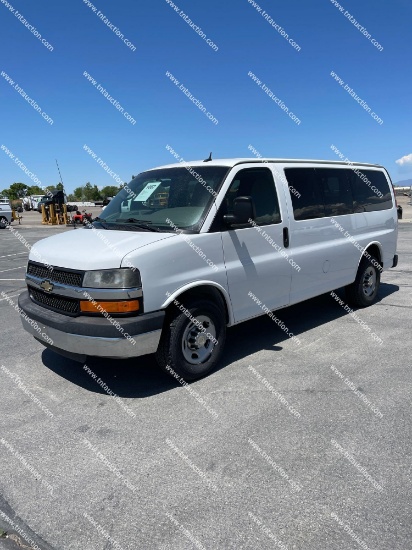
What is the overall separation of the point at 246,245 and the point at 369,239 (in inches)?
113

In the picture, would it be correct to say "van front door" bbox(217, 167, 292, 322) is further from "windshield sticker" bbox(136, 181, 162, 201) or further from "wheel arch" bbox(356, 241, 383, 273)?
"wheel arch" bbox(356, 241, 383, 273)

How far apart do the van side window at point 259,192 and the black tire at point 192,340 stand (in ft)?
3.38

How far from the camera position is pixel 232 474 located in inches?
113

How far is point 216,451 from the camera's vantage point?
3.13m

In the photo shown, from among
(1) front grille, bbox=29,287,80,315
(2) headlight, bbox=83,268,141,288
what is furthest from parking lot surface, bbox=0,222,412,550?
(2) headlight, bbox=83,268,141,288

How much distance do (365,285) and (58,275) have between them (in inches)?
186

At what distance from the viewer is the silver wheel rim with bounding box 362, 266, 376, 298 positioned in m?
6.76

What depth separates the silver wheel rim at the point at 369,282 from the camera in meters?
6.76

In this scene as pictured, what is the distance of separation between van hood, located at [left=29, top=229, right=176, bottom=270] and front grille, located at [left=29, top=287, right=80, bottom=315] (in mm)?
301

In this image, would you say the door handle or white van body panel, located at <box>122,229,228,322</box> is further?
the door handle

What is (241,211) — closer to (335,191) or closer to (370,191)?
(335,191)

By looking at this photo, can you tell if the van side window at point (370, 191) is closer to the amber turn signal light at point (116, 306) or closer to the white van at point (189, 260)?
A: the white van at point (189, 260)

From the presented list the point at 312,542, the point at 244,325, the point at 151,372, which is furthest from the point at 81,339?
the point at 244,325

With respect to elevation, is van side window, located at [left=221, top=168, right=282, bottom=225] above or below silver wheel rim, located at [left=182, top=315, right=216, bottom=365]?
above
